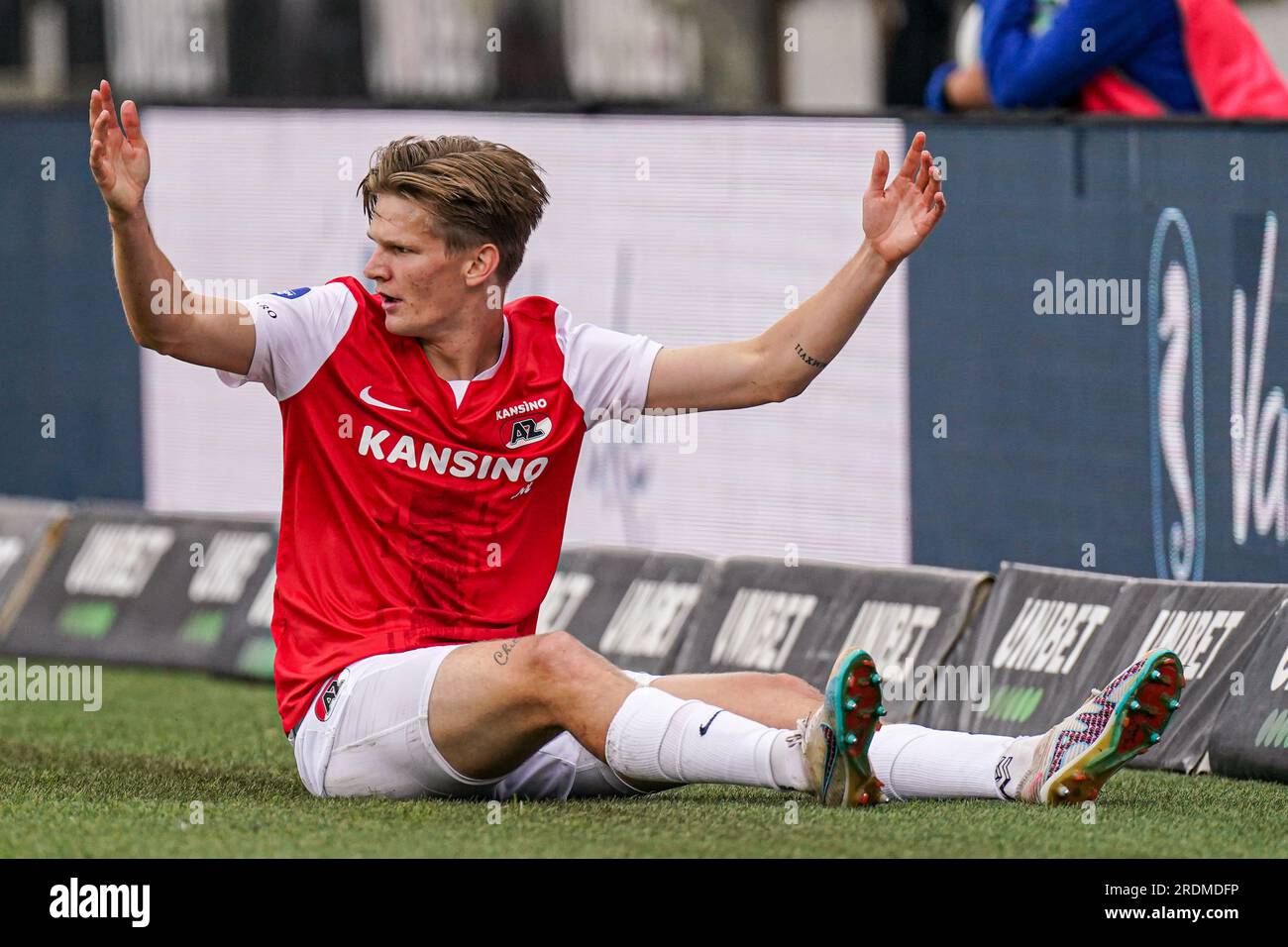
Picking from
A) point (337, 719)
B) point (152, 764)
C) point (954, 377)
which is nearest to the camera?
point (337, 719)

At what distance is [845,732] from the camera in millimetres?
5336

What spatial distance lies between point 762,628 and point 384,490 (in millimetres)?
2354

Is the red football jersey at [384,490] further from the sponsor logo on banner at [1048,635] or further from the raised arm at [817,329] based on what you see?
the sponsor logo on banner at [1048,635]

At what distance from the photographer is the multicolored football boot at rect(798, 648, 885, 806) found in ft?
17.2

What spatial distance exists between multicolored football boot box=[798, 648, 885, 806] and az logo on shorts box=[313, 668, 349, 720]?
1.07 metres

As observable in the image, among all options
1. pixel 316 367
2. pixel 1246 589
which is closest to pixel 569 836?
pixel 316 367

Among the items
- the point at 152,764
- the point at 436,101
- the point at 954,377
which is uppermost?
the point at 436,101

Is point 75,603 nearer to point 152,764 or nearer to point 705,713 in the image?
point 152,764

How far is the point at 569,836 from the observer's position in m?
5.35

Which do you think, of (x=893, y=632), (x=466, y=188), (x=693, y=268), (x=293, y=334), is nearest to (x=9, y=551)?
(x=693, y=268)

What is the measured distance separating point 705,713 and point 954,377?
2784 mm

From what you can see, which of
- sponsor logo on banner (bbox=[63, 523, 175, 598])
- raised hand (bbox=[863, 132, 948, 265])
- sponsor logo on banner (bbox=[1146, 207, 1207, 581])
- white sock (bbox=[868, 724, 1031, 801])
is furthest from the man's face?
sponsor logo on banner (bbox=[63, 523, 175, 598])

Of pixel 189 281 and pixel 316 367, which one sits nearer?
pixel 316 367
